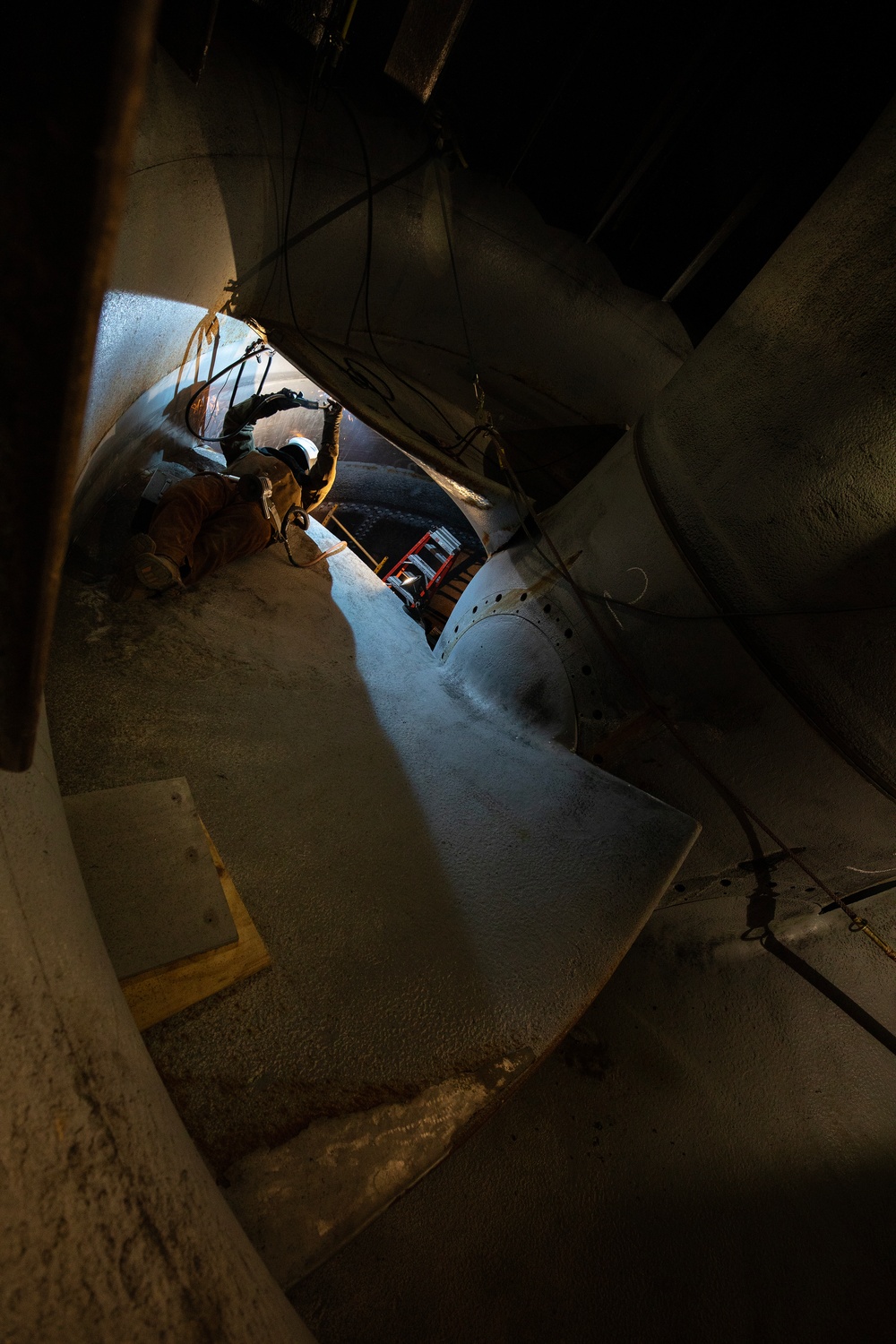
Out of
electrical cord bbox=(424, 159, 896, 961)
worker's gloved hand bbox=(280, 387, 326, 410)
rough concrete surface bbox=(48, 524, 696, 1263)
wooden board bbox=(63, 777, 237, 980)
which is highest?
electrical cord bbox=(424, 159, 896, 961)

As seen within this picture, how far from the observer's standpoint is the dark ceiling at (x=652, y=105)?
9.87 ft

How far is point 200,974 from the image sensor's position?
1.32 metres

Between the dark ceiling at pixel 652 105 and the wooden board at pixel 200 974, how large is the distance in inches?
138

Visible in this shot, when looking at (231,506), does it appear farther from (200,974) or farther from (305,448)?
(200,974)

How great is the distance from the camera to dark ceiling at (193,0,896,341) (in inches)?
118

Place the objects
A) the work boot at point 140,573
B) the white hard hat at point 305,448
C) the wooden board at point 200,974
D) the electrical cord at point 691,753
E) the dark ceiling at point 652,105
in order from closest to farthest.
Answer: the wooden board at point 200,974
the electrical cord at point 691,753
the work boot at point 140,573
the dark ceiling at point 652,105
the white hard hat at point 305,448

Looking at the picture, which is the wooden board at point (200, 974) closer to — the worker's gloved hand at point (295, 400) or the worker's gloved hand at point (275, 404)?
the worker's gloved hand at point (275, 404)

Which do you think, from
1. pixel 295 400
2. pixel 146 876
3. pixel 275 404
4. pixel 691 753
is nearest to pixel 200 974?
pixel 146 876

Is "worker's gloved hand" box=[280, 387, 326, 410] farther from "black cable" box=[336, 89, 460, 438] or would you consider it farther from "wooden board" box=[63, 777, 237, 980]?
"wooden board" box=[63, 777, 237, 980]

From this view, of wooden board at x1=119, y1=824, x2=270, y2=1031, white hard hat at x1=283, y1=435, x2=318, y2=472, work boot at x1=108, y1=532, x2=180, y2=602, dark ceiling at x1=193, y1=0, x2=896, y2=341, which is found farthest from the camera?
white hard hat at x1=283, y1=435, x2=318, y2=472

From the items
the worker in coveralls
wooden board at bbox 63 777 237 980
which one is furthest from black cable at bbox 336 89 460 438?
wooden board at bbox 63 777 237 980

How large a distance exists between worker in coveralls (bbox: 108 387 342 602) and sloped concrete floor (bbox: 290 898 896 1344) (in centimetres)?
218

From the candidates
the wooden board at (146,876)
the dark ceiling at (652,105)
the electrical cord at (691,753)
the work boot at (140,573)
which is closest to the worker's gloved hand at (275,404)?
the dark ceiling at (652,105)

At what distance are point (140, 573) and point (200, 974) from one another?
1.54m
